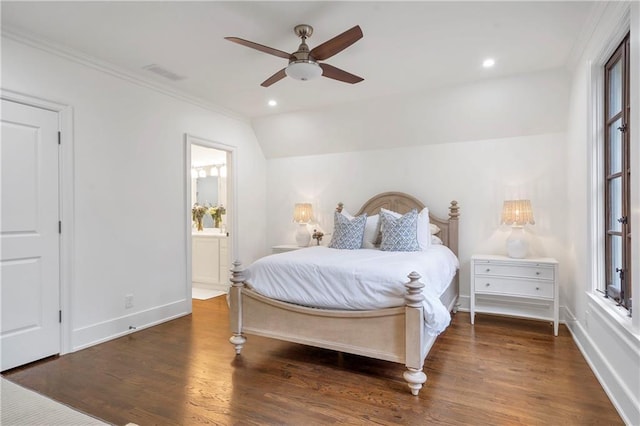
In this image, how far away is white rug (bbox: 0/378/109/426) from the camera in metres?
1.13

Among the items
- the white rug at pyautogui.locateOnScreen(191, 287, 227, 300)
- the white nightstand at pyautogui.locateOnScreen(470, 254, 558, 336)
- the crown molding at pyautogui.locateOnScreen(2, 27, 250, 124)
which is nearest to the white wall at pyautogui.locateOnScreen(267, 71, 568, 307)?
the white nightstand at pyautogui.locateOnScreen(470, 254, 558, 336)

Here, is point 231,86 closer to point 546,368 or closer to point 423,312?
point 423,312

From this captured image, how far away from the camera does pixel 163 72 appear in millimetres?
3525

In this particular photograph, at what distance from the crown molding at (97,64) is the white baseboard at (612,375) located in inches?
175

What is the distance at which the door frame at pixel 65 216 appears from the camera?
9.82 ft

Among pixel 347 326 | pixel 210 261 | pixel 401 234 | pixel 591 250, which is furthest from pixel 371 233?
pixel 210 261

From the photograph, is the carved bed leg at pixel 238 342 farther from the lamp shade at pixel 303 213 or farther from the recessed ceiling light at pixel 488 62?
the recessed ceiling light at pixel 488 62

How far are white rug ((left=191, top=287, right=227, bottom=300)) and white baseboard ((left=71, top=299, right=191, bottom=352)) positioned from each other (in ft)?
2.66

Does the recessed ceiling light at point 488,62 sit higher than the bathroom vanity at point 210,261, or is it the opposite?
the recessed ceiling light at point 488,62

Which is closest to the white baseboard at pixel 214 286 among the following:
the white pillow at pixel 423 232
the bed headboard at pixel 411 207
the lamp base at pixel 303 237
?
the lamp base at pixel 303 237

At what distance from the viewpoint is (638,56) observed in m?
1.88

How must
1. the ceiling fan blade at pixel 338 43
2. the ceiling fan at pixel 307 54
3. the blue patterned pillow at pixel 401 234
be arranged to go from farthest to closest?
the blue patterned pillow at pixel 401 234
the ceiling fan at pixel 307 54
the ceiling fan blade at pixel 338 43

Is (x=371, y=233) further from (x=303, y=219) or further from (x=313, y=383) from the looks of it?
(x=313, y=383)

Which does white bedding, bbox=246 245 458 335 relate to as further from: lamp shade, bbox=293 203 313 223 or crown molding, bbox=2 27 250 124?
crown molding, bbox=2 27 250 124
